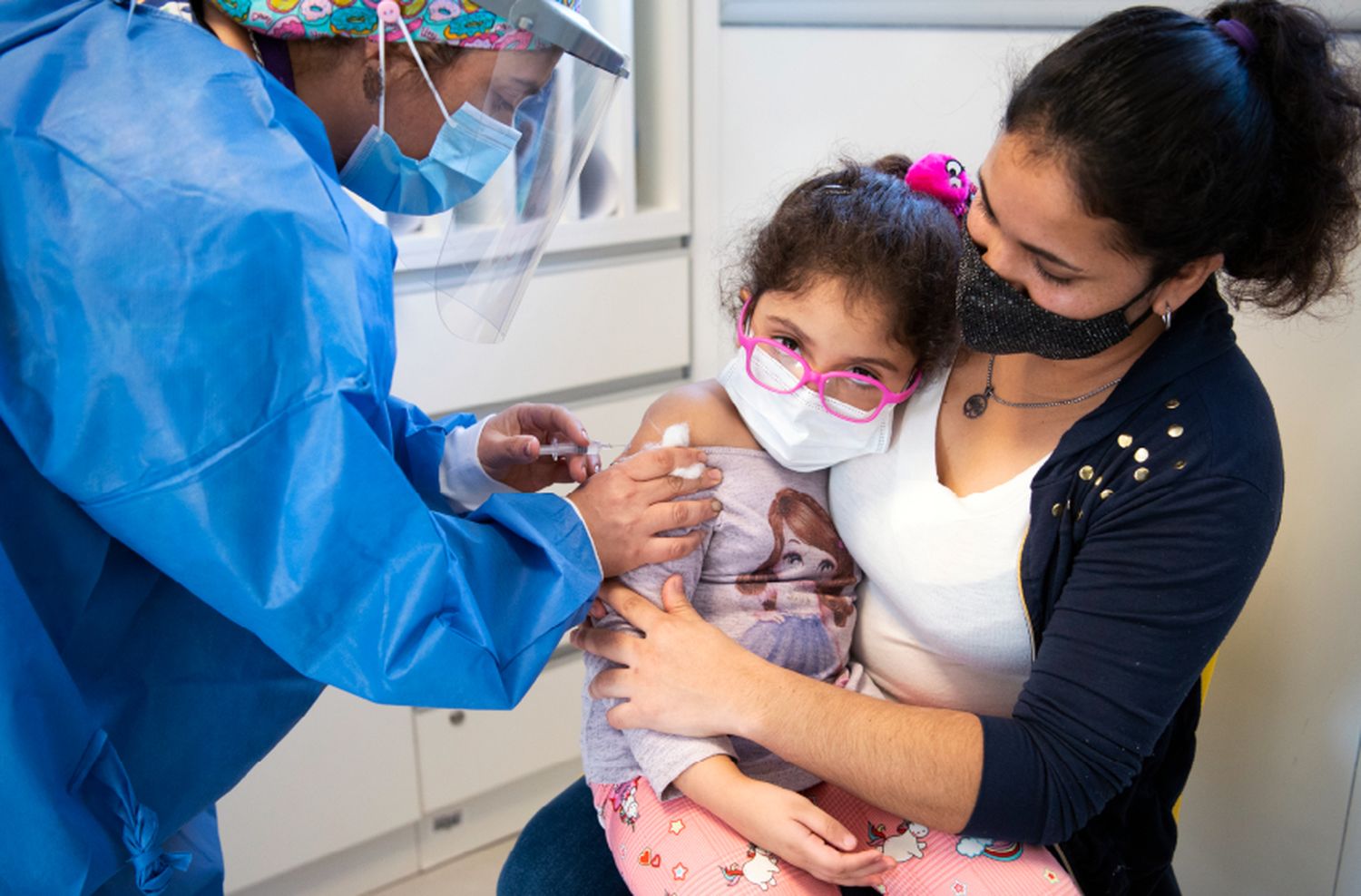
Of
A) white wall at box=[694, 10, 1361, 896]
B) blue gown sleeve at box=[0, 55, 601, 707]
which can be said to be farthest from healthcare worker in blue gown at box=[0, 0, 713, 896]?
white wall at box=[694, 10, 1361, 896]

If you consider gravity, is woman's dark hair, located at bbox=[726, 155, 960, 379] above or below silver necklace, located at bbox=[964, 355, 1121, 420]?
above

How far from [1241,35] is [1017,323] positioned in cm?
30

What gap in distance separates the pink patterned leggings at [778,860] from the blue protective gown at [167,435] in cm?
25

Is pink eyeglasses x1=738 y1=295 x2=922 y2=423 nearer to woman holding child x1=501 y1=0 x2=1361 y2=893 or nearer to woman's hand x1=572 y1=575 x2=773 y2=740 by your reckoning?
woman holding child x1=501 y1=0 x2=1361 y2=893

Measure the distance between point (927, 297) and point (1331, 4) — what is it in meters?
0.54

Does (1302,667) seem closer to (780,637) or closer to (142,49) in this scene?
(780,637)

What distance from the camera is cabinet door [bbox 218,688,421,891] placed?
2160 mm

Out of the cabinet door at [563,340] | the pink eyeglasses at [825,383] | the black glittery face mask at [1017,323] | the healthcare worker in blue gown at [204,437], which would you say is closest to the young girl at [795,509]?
the pink eyeglasses at [825,383]

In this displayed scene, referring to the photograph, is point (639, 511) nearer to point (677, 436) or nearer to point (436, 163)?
point (677, 436)

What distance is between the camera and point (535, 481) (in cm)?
151

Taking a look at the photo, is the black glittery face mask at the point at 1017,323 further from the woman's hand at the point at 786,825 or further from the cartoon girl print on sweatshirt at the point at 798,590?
the woman's hand at the point at 786,825

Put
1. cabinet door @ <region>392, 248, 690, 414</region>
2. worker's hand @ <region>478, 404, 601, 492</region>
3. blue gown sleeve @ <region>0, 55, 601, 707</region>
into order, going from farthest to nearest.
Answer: cabinet door @ <region>392, 248, 690, 414</region> → worker's hand @ <region>478, 404, 601, 492</region> → blue gown sleeve @ <region>0, 55, 601, 707</region>

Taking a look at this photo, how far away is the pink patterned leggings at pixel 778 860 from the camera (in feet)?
3.77

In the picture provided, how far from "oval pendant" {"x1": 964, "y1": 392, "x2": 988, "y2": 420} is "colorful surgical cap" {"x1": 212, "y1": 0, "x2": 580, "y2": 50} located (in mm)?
582
